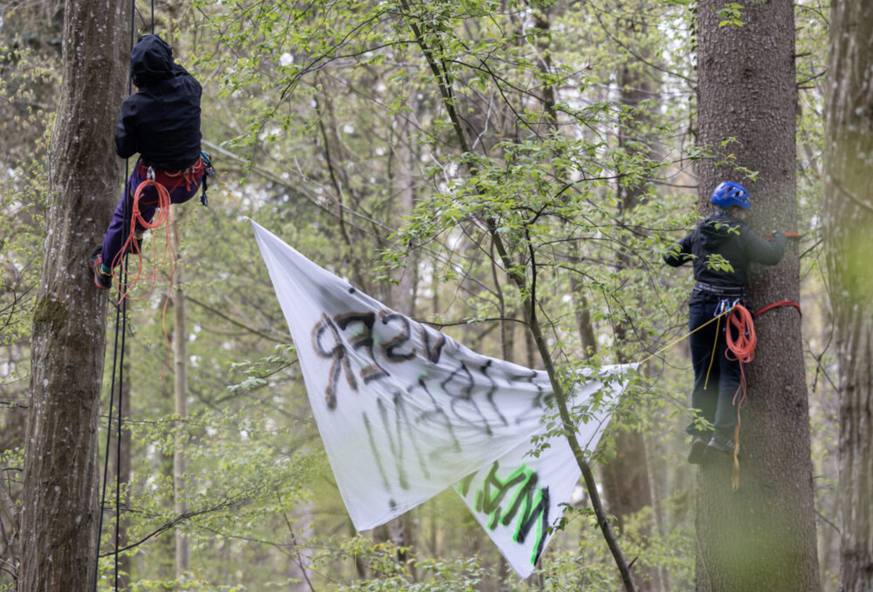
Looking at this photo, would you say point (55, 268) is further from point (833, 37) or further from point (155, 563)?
point (155, 563)

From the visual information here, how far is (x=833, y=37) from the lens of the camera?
2.31 meters

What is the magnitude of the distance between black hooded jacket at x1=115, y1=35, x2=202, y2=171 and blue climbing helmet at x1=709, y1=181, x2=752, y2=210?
284cm

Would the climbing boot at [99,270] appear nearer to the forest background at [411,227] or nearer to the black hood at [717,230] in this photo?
the forest background at [411,227]

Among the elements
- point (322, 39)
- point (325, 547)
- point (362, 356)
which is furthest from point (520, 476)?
point (325, 547)

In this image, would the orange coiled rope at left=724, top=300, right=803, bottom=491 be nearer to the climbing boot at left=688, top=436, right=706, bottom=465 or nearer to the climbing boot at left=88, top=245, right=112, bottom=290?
the climbing boot at left=688, top=436, right=706, bottom=465

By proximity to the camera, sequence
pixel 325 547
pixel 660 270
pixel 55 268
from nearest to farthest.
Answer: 1. pixel 55 268
2. pixel 660 270
3. pixel 325 547

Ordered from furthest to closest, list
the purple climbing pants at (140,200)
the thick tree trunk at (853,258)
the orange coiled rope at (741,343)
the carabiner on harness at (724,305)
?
the carabiner on harness at (724,305)
the orange coiled rope at (741,343)
the purple climbing pants at (140,200)
the thick tree trunk at (853,258)

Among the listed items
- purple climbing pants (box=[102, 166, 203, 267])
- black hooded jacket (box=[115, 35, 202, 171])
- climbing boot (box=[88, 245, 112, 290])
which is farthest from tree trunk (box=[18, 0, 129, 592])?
black hooded jacket (box=[115, 35, 202, 171])

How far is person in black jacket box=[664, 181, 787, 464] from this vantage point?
421cm

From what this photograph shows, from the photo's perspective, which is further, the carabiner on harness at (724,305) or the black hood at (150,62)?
the carabiner on harness at (724,305)

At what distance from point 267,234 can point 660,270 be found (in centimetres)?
402

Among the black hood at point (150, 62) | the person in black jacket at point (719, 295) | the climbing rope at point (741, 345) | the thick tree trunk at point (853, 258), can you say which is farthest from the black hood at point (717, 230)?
the black hood at point (150, 62)

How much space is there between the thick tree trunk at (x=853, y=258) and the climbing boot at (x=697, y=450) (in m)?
1.93

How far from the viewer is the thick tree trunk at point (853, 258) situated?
2225 mm
